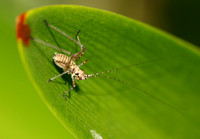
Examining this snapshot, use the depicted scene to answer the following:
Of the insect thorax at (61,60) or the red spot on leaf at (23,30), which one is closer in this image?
the red spot on leaf at (23,30)

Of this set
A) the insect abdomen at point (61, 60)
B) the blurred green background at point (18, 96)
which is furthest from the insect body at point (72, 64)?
the blurred green background at point (18, 96)

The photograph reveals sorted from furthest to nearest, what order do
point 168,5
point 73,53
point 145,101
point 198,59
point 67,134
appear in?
point 168,5 < point 67,134 < point 73,53 < point 145,101 < point 198,59

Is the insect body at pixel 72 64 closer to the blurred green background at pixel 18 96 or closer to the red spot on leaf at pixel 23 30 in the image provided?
the red spot on leaf at pixel 23 30

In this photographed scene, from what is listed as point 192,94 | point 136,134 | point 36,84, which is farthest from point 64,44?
point 192,94

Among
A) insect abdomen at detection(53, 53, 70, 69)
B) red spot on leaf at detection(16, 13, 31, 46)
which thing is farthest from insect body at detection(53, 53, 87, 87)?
red spot on leaf at detection(16, 13, 31, 46)

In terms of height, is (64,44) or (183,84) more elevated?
(64,44)

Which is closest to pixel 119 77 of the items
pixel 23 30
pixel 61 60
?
pixel 61 60

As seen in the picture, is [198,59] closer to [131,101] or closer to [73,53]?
[131,101]
